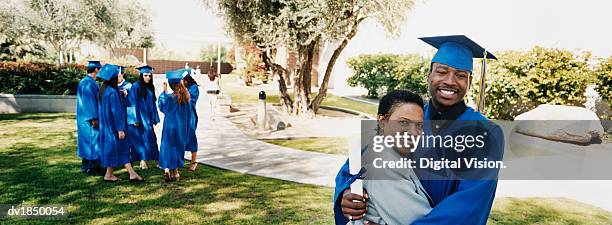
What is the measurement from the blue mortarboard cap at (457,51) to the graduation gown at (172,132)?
4726mm

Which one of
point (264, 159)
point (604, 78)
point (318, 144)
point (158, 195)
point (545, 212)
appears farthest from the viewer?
point (318, 144)

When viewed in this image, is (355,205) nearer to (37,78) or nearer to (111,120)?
(111,120)

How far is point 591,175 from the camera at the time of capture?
7.10 metres

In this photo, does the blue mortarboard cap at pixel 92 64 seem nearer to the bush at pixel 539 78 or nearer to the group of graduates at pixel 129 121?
the group of graduates at pixel 129 121

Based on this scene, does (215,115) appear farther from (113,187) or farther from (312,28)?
(113,187)

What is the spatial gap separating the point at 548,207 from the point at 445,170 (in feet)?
14.9

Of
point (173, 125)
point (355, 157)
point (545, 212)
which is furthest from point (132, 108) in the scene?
point (545, 212)

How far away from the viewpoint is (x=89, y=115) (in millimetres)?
5961

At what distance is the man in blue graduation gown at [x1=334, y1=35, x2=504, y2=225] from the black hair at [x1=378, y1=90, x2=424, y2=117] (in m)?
0.27

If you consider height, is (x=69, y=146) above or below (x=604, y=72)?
below

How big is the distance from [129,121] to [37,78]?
8.37 m

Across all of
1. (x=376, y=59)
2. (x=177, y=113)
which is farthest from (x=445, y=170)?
(x=376, y=59)

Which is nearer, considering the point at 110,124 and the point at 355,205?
the point at 355,205

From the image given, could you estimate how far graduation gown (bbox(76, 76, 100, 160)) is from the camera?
598cm
